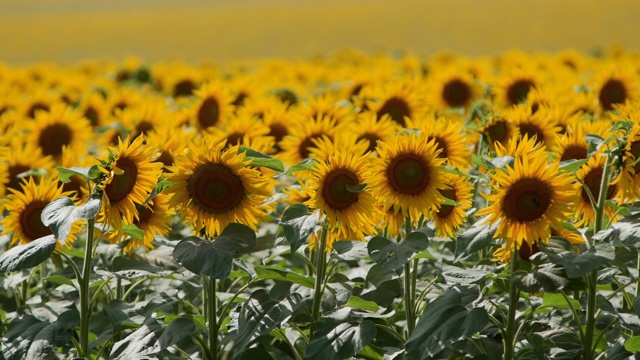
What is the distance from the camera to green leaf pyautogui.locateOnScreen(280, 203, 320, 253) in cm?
341

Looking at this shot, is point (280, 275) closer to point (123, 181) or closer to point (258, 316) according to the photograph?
point (258, 316)

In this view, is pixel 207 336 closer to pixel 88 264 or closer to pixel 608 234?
pixel 88 264

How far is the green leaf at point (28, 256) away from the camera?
10.9 feet

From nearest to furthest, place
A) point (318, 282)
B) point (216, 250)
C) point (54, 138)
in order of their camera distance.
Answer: point (216, 250)
point (318, 282)
point (54, 138)

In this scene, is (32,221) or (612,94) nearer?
(32,221)

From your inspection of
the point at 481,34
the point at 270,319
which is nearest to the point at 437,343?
the point at 270,319

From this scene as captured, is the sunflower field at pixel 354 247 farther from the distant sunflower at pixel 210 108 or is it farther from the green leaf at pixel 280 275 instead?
the distant sunflower at pixel 210 108

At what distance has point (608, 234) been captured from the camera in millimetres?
3205

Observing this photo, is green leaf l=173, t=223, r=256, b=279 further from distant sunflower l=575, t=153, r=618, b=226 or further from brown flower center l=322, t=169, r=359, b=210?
distant sunflower l=575, t=153, r=618, b=226

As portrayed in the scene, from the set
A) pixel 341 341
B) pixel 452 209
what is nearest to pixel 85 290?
pixel 341 341

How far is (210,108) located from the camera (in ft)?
20.7

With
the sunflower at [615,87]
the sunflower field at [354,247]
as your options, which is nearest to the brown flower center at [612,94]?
the sunflower at [615,87]

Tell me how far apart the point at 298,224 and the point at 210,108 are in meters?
2.98

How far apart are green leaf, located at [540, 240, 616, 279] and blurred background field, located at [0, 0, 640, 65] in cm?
2769
